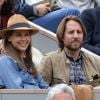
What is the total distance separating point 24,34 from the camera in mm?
7266

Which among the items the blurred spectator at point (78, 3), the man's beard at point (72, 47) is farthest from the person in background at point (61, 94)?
the blurred spectator at point (78, 3)

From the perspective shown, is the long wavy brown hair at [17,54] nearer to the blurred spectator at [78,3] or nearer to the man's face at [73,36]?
the man's face at [73,36]

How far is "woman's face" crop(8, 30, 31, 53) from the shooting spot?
7102 millimetres

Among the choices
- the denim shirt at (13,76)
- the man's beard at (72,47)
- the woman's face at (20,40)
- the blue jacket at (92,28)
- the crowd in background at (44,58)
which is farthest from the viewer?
the blue jacket at (92,28)

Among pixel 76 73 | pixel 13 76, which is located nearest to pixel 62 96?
pixel 13 76

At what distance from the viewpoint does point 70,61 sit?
749 centimetres

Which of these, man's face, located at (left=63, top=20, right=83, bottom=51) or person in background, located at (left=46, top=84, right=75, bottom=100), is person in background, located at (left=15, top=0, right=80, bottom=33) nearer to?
man's face, located at (left=63, top=20, right=83, bottom=51)

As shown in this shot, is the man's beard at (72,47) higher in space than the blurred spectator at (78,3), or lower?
lower

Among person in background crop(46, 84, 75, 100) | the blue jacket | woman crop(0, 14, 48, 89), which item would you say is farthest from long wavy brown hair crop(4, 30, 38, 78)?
the blue jacket

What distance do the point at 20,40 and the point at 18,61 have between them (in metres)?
0.30

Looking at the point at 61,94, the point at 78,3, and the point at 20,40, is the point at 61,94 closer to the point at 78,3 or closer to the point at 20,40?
the point at 20,40

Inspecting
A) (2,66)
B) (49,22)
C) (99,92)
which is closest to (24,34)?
(2,66)

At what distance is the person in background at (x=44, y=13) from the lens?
9.22 metres

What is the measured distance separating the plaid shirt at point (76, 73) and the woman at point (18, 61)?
0.37 meters
